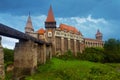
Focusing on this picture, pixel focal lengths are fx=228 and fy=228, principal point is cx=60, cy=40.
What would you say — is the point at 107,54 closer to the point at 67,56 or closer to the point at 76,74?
the point at 67,56

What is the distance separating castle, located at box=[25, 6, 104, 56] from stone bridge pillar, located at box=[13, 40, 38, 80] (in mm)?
29941

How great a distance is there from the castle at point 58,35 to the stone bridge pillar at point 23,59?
2994 cm

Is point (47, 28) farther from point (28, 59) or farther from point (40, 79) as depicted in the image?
point (40, 79)

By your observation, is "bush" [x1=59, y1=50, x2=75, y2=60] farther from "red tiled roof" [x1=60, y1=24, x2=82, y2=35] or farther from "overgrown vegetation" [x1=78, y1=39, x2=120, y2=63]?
"red tiled roof" [x1=60, y1=24, x2=82, y2=35]

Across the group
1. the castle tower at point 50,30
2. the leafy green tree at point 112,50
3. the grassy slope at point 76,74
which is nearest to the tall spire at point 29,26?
the castle tower at point 50,30

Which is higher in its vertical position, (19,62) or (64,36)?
(64,36)

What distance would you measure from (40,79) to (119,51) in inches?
1931

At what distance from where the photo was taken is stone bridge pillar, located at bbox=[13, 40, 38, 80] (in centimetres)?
3619

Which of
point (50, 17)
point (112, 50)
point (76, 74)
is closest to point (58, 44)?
point (50, 17)

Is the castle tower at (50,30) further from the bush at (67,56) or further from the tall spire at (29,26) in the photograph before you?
the tall spire at (29,26)

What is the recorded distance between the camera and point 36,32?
7450 cm

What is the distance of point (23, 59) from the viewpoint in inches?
1443

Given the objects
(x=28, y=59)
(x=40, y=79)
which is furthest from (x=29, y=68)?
(x=40, y=79)

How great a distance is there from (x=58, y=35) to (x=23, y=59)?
33834mm
